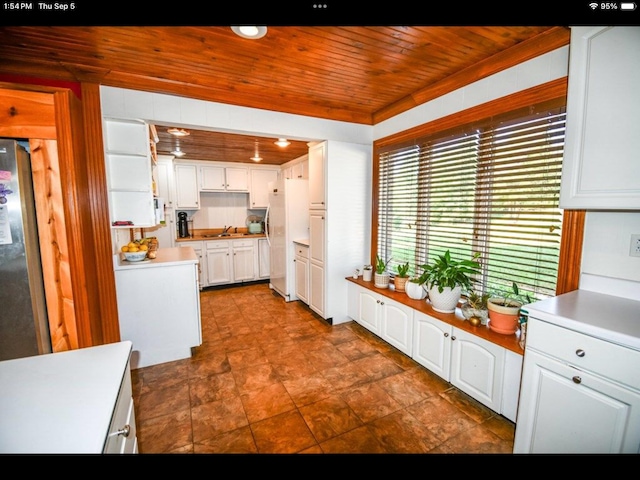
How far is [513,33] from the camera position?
1.63m

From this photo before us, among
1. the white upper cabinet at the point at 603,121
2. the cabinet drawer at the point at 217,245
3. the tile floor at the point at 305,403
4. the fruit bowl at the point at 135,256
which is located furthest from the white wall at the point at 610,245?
the cabinet drawer at the point at 217,245

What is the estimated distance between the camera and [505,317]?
69.9 inches

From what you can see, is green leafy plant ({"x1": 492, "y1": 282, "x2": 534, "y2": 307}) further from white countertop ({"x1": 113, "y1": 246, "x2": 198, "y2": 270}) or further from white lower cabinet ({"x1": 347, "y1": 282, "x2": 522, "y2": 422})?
white countertop ({"x1": 113, "y1": 246, "x2": 198, "y2": 270})

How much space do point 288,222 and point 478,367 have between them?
2.87 m

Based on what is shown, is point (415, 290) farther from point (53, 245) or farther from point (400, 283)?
point (53, 245)

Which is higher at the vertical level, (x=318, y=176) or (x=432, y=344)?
(x=318, y=176)

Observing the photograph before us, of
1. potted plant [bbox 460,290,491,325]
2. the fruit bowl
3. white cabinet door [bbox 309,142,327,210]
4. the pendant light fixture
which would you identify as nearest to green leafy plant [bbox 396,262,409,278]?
potted plant [bbox 460,290,491,325]

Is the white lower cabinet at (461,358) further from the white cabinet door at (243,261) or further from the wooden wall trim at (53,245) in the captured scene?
the white cabinet door at (243,261)

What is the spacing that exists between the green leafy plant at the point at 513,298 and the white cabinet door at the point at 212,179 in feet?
15.0

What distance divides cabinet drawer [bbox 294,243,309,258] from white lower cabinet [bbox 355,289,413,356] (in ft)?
3.08

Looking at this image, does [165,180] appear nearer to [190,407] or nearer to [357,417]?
[190,407]

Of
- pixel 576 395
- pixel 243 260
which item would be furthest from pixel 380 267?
pixel 243 260
